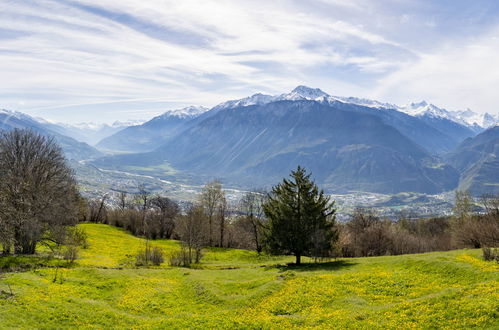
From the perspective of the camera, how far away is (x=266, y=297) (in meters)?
34.8

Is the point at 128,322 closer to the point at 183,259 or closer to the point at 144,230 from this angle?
the point at 183,259

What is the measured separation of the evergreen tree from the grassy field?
5962mm

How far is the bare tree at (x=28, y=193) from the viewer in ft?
170

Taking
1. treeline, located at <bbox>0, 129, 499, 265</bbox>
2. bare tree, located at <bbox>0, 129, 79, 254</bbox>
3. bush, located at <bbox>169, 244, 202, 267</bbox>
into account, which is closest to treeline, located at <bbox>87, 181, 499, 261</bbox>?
treeline, located at <bbox>0, 129, 499, 265</bbox>

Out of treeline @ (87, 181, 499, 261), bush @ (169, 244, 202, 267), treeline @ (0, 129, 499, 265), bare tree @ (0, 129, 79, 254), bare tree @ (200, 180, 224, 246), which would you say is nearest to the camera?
bare tree @ (0, 129, 79, 254)

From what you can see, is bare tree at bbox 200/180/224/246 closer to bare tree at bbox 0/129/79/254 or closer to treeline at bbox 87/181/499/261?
treeline at bbox 87/181/499/261

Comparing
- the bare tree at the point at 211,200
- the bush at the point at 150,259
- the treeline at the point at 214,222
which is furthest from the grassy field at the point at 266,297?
the bare tree at the point at 211,200

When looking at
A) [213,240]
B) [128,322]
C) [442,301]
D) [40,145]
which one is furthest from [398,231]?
[40,145]

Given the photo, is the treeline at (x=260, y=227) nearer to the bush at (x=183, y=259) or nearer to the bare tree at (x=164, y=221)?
the bare tree at (x=164, y=221)

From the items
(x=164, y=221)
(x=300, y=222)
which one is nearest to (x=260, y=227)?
(x=300, y=222)

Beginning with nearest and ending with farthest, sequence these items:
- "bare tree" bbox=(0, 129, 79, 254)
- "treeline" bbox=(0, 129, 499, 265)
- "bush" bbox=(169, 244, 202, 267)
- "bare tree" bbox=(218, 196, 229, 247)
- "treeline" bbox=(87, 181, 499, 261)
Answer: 1. "bare tree" bbox=(0, 129, 79, 254)
2. "treeline" bbox=(0, 129, 499, 265)
3. "bush" bbox=(169, 244, 202, 267)
4. "treeline" bbox=(87, 181, 499, 261)
5. "bare tree" bbox=(218, 196, 229, 247)

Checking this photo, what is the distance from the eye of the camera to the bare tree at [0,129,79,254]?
170 feet

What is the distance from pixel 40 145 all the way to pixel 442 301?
257ft

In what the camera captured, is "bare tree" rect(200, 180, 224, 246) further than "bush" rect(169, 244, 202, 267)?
Yes
